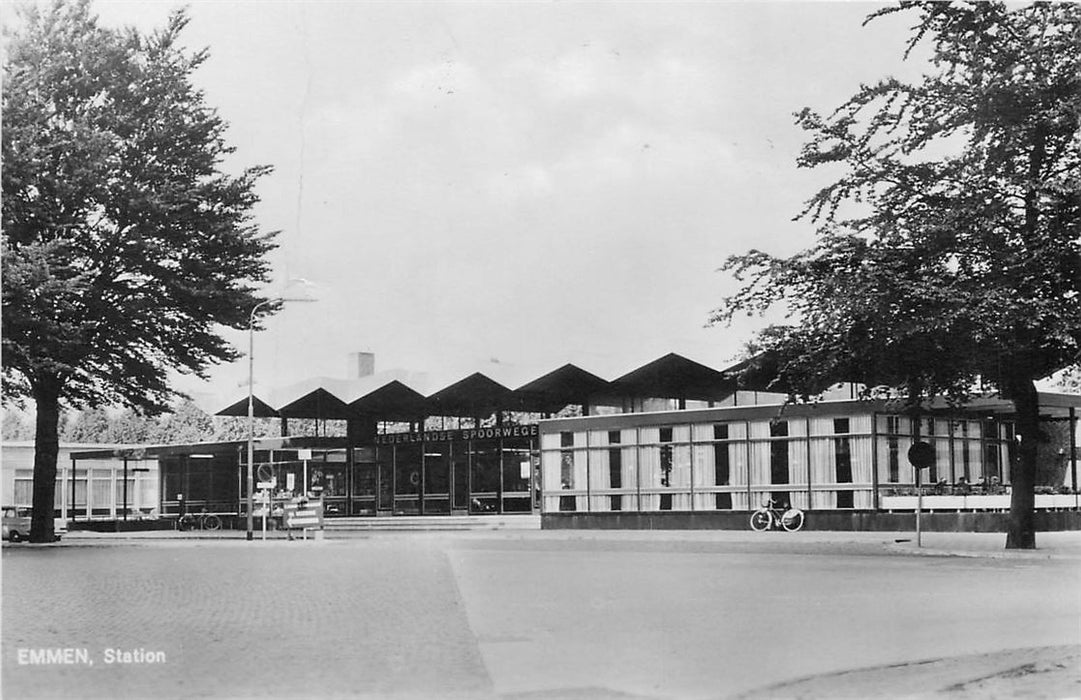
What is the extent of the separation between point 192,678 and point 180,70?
18.4m

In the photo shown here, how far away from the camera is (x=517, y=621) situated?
1347cm

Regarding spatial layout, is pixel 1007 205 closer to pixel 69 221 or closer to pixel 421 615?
pixel 421 615

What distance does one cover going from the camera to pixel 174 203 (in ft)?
88.7

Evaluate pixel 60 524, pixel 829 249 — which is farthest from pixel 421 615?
pixel 60 524

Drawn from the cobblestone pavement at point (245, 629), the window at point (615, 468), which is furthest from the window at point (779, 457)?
the cobblestone pavement at point (245, 629)

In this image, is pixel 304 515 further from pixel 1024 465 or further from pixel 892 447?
pixel 1024 465

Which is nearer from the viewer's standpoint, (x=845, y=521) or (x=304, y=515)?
(x=845, y=521)

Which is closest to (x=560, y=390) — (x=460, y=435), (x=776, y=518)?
(x=460, y=435)

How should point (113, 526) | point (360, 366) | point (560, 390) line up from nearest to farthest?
point (560, 390) → point (113, 526) → point (360, 366)

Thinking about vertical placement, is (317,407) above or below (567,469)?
above

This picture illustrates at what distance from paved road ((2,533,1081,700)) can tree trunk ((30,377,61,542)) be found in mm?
5032

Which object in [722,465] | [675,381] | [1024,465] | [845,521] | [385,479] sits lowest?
[845,521]

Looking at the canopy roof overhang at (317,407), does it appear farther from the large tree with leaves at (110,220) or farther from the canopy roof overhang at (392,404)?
the large tree with leaves at (110,220)

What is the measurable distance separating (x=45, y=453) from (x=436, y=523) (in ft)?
54.0
